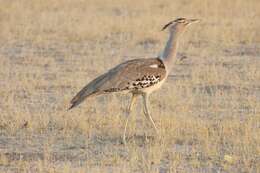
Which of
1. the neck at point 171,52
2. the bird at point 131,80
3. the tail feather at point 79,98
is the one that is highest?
the neck at point 171,52

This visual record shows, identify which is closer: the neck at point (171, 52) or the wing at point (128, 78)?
the wing at point (128, 78)

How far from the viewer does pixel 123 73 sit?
6988 mm

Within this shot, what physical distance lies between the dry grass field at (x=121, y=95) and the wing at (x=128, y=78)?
471 millimetres

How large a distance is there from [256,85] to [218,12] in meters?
7.38

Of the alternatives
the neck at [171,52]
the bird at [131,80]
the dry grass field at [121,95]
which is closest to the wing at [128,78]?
the bird at [131,80]

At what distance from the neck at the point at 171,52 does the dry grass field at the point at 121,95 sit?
2.06 feet

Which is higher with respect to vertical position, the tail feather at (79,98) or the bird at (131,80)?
the bird at (131,80)

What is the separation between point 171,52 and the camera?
733 cm

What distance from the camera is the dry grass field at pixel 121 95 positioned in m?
6.50

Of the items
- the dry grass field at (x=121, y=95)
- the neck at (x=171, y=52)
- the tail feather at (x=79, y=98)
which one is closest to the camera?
the dry grass field at (x=121, y=95)

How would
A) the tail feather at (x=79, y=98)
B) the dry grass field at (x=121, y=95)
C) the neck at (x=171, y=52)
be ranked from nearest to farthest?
the dry grass field at (x=121, y=95)
the tail feather at (x=79, y=98)
the neck at (x=171, y=52)

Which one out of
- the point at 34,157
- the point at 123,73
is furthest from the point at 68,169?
the point at 123,73

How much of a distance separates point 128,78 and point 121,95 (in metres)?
2.59

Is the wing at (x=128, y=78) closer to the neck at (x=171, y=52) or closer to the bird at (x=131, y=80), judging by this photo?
the bird at (x=131, y=80)
